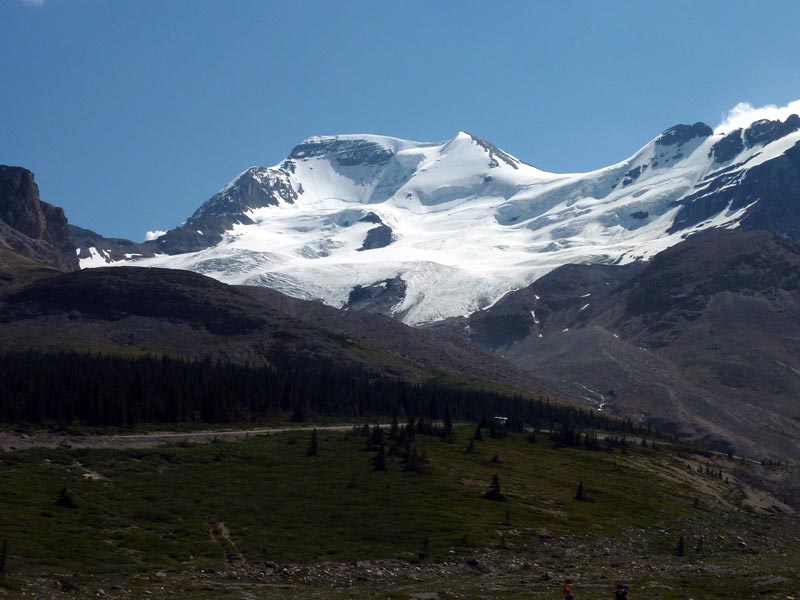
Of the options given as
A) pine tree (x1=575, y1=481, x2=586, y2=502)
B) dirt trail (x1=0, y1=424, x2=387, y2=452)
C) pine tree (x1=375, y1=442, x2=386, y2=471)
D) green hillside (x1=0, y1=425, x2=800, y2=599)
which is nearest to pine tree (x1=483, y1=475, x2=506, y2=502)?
green hillside (x1=0, y1=425, x2=800, y2=599)

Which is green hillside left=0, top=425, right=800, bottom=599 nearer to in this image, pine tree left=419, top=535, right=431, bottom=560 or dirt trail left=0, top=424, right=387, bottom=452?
pine tree left=419, top=535, right=431, bottom=560

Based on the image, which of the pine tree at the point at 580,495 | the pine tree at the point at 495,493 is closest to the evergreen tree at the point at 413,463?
the pine tree at the point at 495,493

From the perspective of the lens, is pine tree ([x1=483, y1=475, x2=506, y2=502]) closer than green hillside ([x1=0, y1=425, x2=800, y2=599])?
No

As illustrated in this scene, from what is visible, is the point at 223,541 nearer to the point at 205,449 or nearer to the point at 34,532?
the point at 34,532

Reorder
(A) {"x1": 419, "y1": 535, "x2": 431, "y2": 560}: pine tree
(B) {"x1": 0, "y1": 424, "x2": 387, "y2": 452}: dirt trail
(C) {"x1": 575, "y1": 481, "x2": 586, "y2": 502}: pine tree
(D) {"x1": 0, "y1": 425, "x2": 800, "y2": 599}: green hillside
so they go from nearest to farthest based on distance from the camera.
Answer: (D) {"x1": 0, "y1": 425, "x2": 800, "y2": 599}: green hillside
(A) {"x1": 419, "y1": 535, "x2": 431, "y2": 560}: pine tree
(B) {"x1": 0, "y1": 424, "x2": 387, "y2": 452}: dirt trail
(C) {"x1": 575, "y1": 481, "x2": 586, "y2": 502}: pine tree

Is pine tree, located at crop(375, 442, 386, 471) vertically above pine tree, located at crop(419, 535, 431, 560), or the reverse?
pine tree, located at crop(375, 442, 386, 471)

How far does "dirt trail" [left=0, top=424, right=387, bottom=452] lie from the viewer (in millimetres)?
128625

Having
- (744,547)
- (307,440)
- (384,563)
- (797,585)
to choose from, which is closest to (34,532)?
(384,563)

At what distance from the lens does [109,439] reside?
139 m

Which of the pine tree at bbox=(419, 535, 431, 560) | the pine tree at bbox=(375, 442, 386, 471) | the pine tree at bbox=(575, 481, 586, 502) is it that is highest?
the pine tree at bbox=(375, 442, 386, 471)

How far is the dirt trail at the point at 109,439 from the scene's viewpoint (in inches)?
5064

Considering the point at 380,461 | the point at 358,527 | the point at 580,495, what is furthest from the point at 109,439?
the point at 580,495

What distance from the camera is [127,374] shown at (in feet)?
655

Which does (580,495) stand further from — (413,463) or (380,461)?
(380,461)
